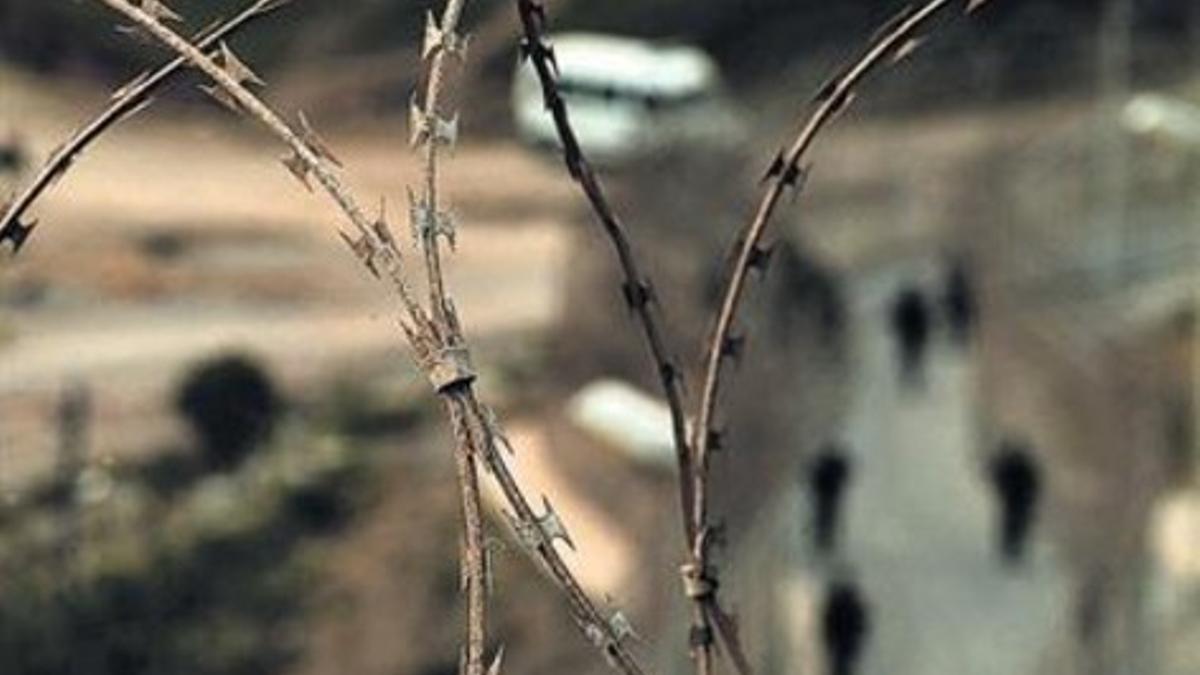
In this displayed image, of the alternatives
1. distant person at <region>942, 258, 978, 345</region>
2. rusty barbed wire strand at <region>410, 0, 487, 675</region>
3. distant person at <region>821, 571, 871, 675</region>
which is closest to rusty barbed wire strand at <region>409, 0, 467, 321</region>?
rusty barbed wire strand at <region>410, 0, 487, 675</region>

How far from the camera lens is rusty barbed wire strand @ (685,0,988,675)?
6.52 feet

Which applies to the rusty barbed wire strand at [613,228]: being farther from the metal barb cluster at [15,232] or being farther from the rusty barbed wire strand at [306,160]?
the metal barb cluster at [15,232]

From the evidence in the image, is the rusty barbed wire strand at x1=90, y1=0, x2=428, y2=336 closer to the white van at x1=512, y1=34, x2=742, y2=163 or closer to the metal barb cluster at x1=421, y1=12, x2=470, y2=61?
the metal barb cluster at x1=421, y1=12, x2=470, y2=61

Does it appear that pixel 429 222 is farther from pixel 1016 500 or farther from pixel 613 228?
pixel 1016 500

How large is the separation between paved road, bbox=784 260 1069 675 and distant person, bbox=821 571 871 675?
1.6 inches

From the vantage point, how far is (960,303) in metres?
9.84

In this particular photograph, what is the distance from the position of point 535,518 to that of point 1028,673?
18.4 feet

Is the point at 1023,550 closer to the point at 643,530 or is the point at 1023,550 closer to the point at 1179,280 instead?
the point at 643,530

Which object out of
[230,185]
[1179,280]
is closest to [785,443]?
[1179,280]

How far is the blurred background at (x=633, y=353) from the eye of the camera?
7.83 metres

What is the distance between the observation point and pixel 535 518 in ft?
6.01

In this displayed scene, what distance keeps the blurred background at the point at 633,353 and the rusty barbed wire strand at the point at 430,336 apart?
3576mm

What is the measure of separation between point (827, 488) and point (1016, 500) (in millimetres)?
616

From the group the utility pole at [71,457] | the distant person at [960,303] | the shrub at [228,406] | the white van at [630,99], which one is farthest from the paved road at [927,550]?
the utility pole at [71,457]
